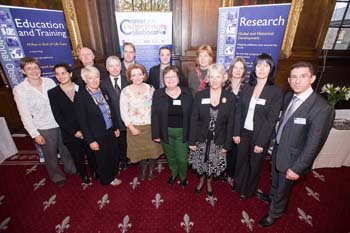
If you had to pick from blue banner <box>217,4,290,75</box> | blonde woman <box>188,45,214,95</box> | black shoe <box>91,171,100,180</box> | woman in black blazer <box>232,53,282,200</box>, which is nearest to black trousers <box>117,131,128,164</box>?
black shoe <box>91,171,100,180</box>

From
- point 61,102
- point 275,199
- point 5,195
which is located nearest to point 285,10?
point 275,199

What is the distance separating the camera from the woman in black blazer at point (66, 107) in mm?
2350

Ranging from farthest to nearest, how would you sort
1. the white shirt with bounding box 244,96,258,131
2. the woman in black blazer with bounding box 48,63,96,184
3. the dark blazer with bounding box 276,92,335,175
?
the woman in black blazer with bounding box 48,63,96,184 → the white shirt with bounding box 244,96,258,131 → the dark blazer with bounding box 276,92,335,175

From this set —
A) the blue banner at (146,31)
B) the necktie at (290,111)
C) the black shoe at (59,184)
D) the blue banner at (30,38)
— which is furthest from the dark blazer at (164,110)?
the blue banner at (30,38)

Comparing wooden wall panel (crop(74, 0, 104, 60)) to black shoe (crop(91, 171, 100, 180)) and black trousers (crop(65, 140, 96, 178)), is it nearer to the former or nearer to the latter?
black trousers (crop(65, 140, 96, 178))

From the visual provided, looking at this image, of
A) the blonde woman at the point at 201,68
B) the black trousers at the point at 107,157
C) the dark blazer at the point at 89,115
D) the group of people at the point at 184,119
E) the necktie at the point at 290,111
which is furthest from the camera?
the blonde woman at the point at 201,68

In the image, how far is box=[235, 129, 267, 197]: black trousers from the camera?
7.52ft

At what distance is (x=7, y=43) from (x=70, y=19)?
158cm

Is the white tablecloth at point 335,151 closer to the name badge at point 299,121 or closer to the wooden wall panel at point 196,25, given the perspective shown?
the name badge at point 299,121

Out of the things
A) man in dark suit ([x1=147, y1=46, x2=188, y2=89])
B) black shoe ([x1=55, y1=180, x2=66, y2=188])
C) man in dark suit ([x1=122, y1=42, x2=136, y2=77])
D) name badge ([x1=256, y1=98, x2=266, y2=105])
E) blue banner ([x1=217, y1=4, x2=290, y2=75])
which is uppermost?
blue banner ([x1=217, y1=4, x2=290, y2=75])

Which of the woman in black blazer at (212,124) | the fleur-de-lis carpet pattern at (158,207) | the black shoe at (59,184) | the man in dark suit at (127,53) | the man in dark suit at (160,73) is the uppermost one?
the man in dark suit at (127,53)

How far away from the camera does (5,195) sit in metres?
2.75

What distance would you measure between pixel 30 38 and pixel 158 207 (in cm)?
328

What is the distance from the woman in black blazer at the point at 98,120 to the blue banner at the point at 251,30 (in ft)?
8.30
